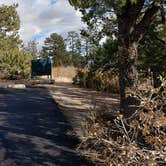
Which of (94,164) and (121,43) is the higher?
(121,43)

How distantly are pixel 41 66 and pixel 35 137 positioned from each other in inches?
672

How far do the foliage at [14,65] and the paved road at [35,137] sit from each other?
14105mm

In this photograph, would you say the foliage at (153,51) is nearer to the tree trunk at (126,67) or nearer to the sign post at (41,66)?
the tree trunk at (126,67)

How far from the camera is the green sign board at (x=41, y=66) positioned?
25.0 m

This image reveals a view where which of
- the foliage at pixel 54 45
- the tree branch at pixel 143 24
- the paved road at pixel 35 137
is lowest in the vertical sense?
Answer: the paved road at pixel 35 137

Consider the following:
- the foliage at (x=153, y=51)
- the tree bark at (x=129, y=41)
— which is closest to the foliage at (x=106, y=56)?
the foliage at (x=153, y=51)

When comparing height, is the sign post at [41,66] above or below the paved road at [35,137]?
above

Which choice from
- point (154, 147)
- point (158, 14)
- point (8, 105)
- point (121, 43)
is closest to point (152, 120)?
point (154, 147)

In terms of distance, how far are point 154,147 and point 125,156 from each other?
463 mm

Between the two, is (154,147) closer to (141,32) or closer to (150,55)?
(141,32)

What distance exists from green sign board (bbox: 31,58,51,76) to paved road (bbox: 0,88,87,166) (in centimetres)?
1185

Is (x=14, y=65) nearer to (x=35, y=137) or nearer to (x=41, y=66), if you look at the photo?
(x=41, y=66)

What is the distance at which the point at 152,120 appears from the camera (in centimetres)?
521

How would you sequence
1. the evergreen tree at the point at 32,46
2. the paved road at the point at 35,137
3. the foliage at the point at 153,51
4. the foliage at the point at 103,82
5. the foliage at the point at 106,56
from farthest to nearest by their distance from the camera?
the evergreen tree at the point at 32,46 → the foliage at the point at 103,82 → the foliage at the point at 106,56 → the foliage at the point at 153,51 → the paved road at the point at 35,137
